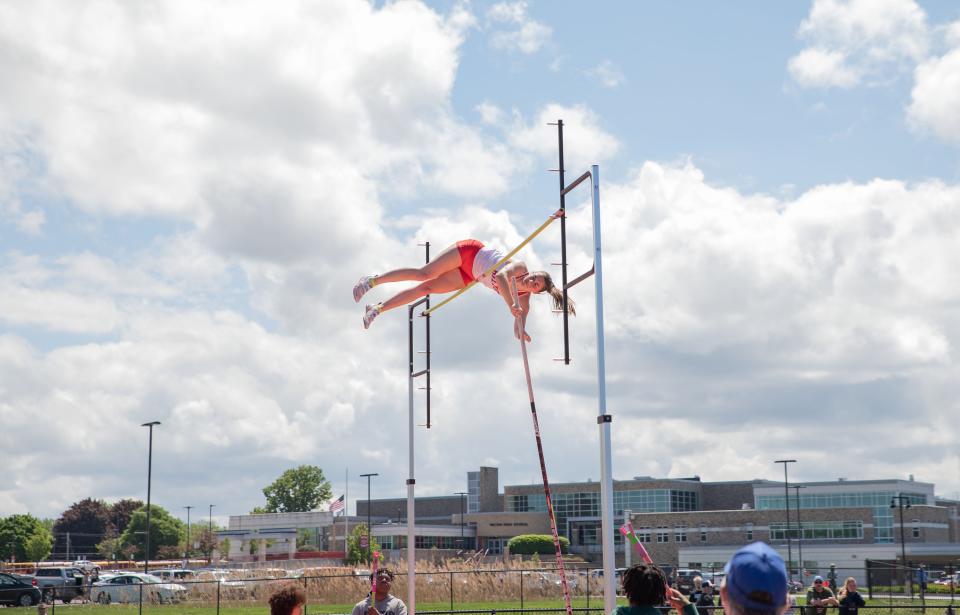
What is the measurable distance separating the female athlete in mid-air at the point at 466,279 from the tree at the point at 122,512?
103 metres

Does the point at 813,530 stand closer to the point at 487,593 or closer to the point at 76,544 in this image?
the point at 487,593

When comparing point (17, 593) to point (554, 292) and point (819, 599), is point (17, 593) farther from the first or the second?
point (554, 292)

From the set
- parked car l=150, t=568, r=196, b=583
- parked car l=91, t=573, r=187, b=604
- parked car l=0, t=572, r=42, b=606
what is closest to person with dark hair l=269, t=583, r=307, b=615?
parked car l=0, t=572, r=42, b=606

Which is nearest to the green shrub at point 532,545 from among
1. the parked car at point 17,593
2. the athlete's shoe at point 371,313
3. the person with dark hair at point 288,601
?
the parked car at point 17,593

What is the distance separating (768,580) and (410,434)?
36.8 ft

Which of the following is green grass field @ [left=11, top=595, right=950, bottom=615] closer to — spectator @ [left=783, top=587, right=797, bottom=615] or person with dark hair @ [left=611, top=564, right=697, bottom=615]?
spectator @ [left=783, top=587, right=797, bottom=615]

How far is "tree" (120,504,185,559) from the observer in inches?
3684

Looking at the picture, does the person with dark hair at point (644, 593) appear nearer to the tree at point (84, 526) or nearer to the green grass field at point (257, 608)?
the green grass field at point (257, 608)

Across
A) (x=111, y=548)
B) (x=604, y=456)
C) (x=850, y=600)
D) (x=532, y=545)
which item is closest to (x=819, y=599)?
(x=850, y=600)

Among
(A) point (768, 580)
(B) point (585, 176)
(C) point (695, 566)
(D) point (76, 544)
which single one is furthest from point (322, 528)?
(A) point (768, 580)

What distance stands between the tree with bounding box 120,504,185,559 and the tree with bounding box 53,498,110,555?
12.6 metres

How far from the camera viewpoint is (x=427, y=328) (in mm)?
14023

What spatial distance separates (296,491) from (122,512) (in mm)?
17891

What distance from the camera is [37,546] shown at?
7975cm
